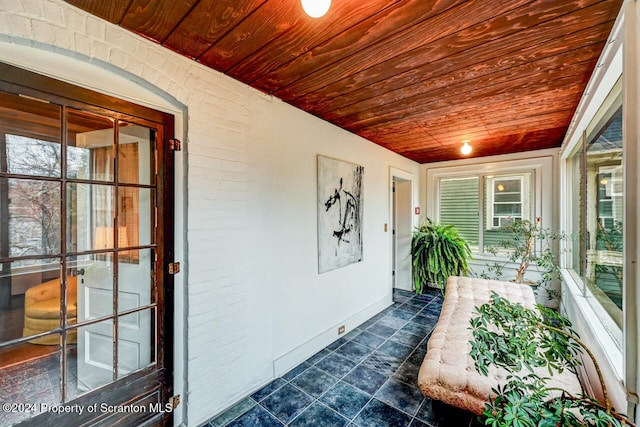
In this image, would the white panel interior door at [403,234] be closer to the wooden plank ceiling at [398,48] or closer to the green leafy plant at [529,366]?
the wooden plank ceiling at [398,48]

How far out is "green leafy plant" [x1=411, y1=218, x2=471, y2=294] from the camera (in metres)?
4.08

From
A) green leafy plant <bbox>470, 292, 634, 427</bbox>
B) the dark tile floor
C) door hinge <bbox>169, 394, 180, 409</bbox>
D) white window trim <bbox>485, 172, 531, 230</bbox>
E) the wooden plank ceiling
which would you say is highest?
the wooden plank ceiling

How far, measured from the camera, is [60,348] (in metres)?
1.24

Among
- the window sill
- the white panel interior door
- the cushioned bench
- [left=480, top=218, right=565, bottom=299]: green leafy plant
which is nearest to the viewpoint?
the window sill

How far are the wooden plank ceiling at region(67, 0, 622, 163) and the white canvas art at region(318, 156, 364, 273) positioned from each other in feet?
2.05

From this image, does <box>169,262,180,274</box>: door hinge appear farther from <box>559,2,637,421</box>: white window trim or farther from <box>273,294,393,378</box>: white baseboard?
<box>559,2,637,421</box>: white window trim

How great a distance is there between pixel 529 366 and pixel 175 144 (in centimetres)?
198

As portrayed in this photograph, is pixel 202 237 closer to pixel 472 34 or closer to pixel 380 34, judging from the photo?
pixel 380 34

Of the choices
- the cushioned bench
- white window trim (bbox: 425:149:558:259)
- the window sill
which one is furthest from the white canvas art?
white window trim (bbox: 425:149:558:259)

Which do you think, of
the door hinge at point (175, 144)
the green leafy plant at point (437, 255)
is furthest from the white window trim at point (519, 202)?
the door hinge at point (175, 144)

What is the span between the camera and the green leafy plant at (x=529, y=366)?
Answer: 788 millimetres

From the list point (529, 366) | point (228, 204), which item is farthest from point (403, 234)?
point (529, 366)

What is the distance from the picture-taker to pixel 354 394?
1998 millimetres

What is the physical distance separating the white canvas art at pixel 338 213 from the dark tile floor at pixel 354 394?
857 mm
